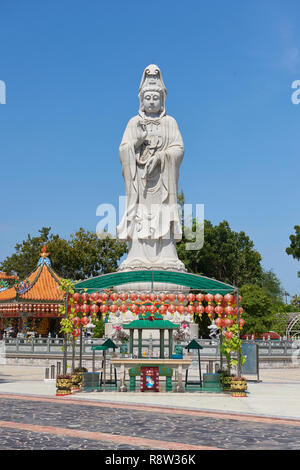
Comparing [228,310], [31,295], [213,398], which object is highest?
[31,295]

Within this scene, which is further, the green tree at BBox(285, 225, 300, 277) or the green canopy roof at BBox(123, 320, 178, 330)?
the green tree at BBox(285, 225, 300, 277)

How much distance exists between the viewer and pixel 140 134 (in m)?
31.7

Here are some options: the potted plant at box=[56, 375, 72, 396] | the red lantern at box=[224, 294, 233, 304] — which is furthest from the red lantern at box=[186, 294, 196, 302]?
the potted plant at box=[56, 375, 72, 396]

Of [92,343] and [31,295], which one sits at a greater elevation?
[31,295]

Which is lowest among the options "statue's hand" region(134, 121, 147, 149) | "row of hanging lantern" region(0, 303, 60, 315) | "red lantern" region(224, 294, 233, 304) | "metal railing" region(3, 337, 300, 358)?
"metal railing" region(3, 337, 300, 358)

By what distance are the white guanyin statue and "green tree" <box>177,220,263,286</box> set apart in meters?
20.8

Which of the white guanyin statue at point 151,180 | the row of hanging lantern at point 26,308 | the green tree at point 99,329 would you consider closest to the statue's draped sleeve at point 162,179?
the white guanyin statue at point 151,180

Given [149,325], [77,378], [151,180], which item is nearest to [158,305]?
[149,325]

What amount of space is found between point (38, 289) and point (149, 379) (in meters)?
23.2

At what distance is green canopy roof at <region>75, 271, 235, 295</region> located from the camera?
15380 millimetres

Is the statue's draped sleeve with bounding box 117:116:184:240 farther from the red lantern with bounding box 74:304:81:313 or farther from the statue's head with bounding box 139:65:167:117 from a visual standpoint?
the red lantern with bounding box 74:304:81:313

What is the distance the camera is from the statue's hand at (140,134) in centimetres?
3168

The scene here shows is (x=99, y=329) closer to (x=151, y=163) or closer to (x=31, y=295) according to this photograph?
(x=31, y=295)

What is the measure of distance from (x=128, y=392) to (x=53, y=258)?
38227 millimetres
